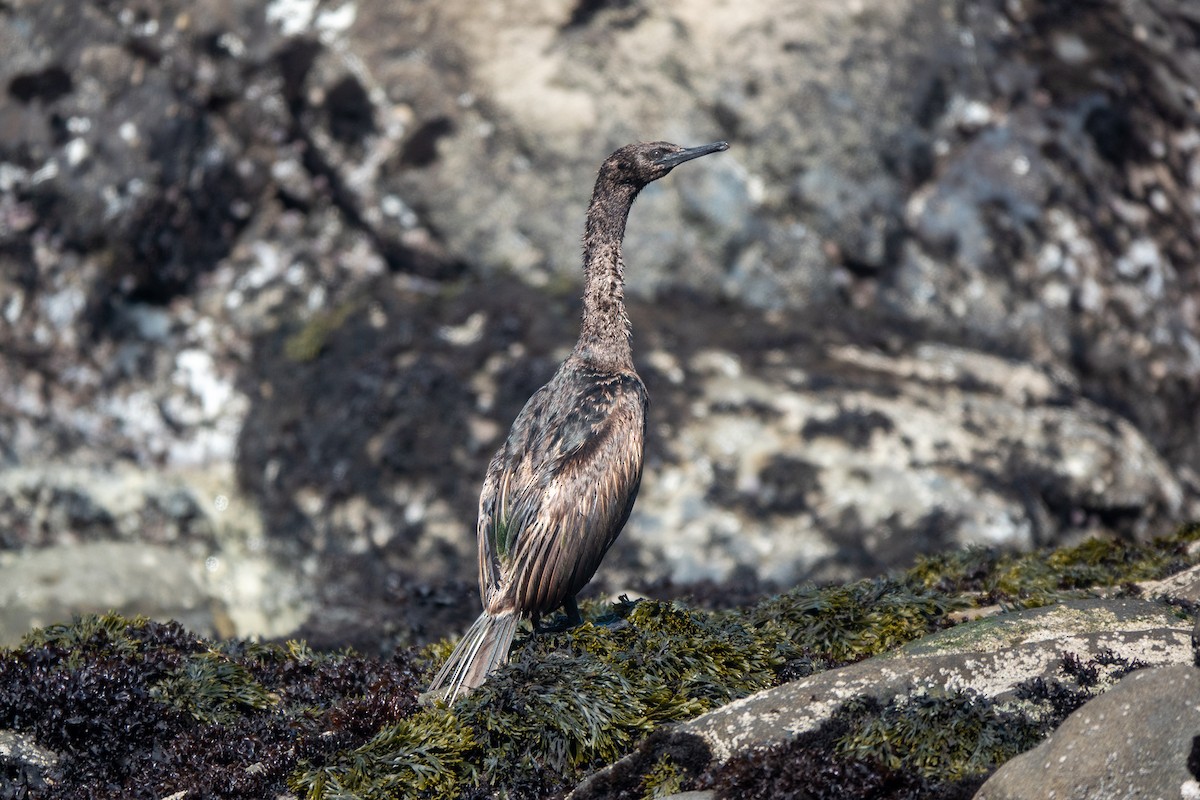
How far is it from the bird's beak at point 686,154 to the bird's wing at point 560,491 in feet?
5.86

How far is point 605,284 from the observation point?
369 inches

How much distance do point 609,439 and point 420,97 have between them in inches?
417

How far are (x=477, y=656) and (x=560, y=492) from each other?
3.74 ft

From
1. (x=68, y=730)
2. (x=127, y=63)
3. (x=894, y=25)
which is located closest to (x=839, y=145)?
(x=894, y=25)

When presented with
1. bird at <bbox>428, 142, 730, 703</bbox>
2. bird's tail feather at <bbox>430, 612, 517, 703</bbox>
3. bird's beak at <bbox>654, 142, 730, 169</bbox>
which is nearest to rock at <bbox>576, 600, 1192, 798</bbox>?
bird's tail feather at <bbox>430, 612, 517, 703</bbox>

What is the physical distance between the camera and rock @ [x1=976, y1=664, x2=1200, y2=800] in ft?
17.8

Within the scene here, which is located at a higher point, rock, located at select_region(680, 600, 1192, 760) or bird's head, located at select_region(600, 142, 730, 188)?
bird's head, located at select_region(600, 142, 730, 188)

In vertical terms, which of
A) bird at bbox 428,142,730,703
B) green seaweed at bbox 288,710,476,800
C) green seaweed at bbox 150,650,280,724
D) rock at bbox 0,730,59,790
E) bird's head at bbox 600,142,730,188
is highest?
bird's head at bbox 600,142,730,188

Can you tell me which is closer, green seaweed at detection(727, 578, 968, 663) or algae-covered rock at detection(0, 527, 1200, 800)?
algae-covered rock at detection(0, 527, 1200, 800)

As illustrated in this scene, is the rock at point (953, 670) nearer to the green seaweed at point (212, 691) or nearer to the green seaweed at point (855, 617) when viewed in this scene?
the green seaweed at point (855, 617)

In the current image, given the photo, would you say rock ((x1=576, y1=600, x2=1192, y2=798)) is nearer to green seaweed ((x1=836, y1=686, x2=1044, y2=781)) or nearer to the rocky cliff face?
green seaweed ((x1=836, y1=686, x2=1044, y2=781))

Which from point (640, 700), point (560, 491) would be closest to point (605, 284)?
point (560, 491)

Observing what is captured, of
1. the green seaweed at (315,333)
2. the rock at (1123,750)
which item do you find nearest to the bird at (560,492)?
the rock at (1123,750)

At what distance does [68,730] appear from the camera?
7680 mm
